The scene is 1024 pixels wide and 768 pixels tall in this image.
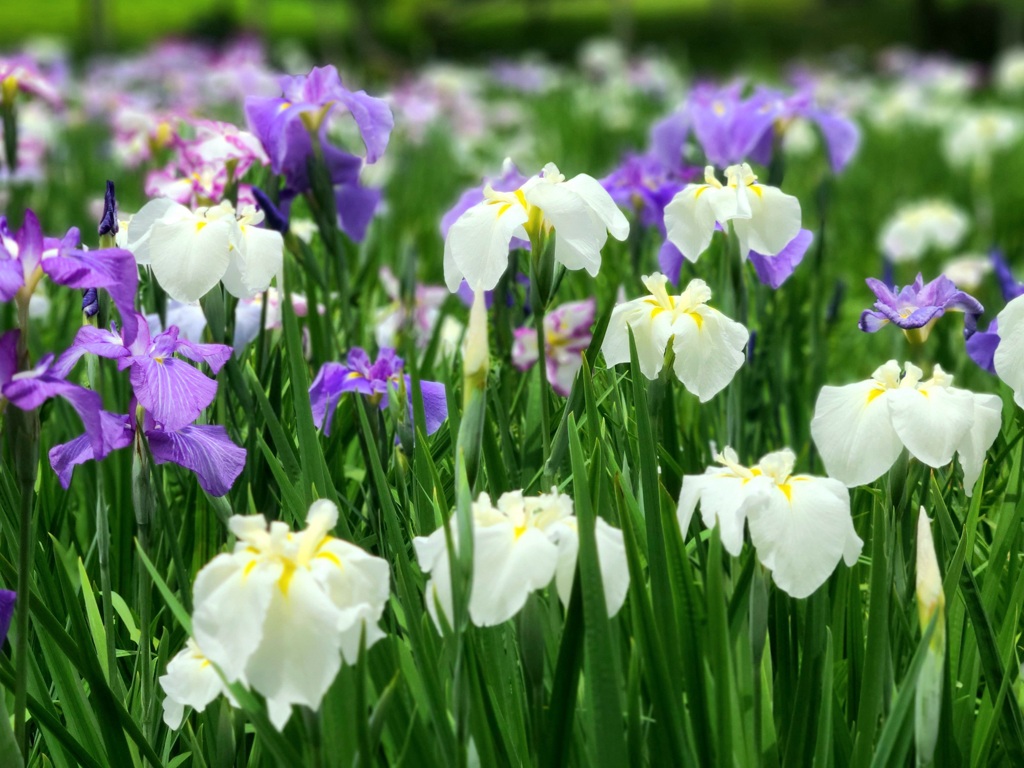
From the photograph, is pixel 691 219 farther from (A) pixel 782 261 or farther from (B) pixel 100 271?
(B) pixel 100 271

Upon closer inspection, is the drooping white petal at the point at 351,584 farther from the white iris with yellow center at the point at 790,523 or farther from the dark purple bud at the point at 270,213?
the dark purple bud at the point at 270,213

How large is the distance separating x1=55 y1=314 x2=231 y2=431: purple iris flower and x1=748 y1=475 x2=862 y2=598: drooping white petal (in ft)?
1.90

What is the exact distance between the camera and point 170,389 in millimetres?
1161

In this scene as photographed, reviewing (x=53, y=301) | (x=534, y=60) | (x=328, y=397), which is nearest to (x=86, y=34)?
(x=534, y=60)

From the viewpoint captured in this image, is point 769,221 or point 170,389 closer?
point 170,389

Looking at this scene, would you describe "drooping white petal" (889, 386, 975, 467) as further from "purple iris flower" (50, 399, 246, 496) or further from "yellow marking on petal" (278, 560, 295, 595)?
"purple iris flower" (50, 399, 246, 496)

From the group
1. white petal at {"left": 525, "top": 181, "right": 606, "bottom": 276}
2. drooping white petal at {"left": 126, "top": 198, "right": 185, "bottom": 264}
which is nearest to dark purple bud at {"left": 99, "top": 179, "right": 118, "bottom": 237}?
drooping white petal at {"left": 126, "top": 198, "right": 185, "bottom": 264}

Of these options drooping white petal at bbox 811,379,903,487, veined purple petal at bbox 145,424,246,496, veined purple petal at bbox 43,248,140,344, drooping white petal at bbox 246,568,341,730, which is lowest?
veined purple petal at bbox 145,424,246,496

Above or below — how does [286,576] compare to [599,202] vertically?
below

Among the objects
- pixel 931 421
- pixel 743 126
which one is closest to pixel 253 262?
pixel 931 421

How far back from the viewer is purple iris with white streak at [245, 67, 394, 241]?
177 centimetres

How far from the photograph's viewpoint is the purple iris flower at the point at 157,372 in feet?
3.75

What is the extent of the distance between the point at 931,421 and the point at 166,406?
0.77 m

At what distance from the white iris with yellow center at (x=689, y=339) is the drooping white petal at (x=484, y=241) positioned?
0.51 ft
